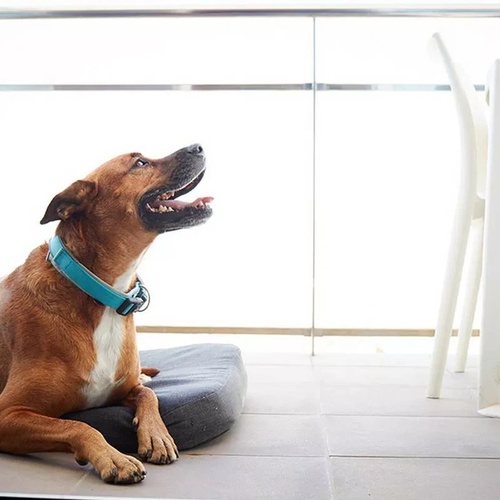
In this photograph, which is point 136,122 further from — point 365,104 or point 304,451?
point 304,451

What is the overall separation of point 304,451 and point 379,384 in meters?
0.74

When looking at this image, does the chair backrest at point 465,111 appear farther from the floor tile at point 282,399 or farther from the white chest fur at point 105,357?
the white chest fur at point 105,357

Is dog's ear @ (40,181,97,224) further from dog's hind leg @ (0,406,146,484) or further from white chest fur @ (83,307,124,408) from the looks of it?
dog's hind leg @ (0,406,146,484)

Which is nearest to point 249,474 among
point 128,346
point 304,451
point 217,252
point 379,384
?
point 304,451

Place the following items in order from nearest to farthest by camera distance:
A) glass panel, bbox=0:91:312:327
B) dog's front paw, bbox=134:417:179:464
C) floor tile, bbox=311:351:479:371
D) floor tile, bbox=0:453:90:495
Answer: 1. floor tile, bbox=0:453:90:495
2. dog's front paw, bbox=134:417:179:464
3. floor tile, bbox=311:351:479:371
4. glass panel, bbox=0:91:312:327

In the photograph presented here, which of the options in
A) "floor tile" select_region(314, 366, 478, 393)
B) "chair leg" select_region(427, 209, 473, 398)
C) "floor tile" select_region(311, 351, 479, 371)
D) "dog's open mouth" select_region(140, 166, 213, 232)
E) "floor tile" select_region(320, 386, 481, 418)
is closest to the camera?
"dog's open mouth" select_region(140, 166, 213, 232)

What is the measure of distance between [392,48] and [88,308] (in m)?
1.79

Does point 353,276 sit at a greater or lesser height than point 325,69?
lesser

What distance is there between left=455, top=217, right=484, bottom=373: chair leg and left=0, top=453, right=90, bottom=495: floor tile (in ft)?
4.73

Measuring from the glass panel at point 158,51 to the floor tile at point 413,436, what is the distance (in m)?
1.47

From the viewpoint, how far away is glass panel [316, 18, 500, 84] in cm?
286

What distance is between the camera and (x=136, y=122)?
282 centimetres

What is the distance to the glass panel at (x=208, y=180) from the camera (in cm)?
283

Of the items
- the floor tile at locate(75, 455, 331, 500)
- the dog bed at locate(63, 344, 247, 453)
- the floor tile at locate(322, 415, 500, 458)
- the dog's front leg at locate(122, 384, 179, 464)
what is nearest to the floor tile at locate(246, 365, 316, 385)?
the dog bed at locate(63, 344, 247, 453)
